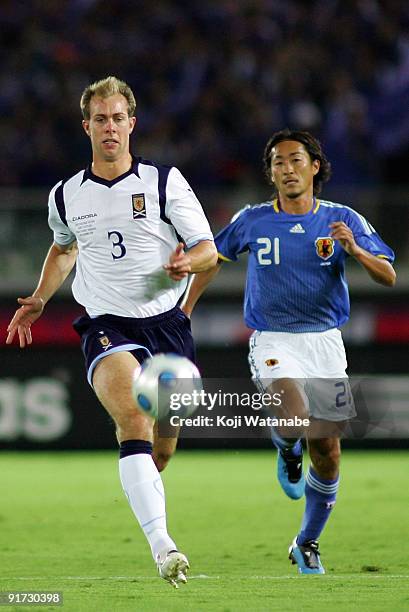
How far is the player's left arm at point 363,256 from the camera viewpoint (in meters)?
6.35

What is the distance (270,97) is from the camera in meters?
15.0

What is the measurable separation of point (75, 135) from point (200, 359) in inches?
125

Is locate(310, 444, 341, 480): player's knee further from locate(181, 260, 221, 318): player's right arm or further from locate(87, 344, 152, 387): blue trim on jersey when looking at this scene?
locate(87, 344, 152, 387): blue trim on jersey

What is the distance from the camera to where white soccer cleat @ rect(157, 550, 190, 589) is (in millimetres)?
5156

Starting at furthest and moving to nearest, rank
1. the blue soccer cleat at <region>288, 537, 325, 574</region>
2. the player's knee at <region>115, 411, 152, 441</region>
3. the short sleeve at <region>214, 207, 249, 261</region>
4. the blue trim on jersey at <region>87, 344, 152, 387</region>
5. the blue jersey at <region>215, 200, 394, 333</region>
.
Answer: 1. the short sleeve at <region>214, 207, 249, 261</region>
2. the blue jersey at <region>215, 200, 394, 333</region>
3. the blue soccer cleat at <region>288, 537, 325, 574</region>
4. the blue trim on jersey at <region>87, 344, 152, 387</region>
5. the player's knee at <region>115, 411, 152, 441</region>

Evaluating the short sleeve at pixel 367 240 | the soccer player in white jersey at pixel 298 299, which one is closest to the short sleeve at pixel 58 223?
the soccer player in white jersey at pixel 298 299

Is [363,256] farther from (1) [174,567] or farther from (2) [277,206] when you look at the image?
(1) [174,567]

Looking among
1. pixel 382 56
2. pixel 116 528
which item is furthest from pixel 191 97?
pixel 116 528

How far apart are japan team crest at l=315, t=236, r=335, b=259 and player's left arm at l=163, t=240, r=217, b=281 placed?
122 centimetres

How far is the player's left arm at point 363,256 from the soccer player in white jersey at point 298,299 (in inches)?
10.8

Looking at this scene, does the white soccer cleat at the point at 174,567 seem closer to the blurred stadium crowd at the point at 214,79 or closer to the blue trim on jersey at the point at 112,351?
the blue trim on jersey at the point at 112,351

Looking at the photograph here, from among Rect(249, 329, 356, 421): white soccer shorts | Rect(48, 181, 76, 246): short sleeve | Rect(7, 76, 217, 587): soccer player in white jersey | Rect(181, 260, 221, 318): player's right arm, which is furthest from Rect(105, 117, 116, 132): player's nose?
Rect(249, 329, 356, 421): white soccer shorts

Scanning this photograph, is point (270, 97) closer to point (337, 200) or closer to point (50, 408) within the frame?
point (337, 200)

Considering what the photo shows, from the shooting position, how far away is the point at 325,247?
278 inches
